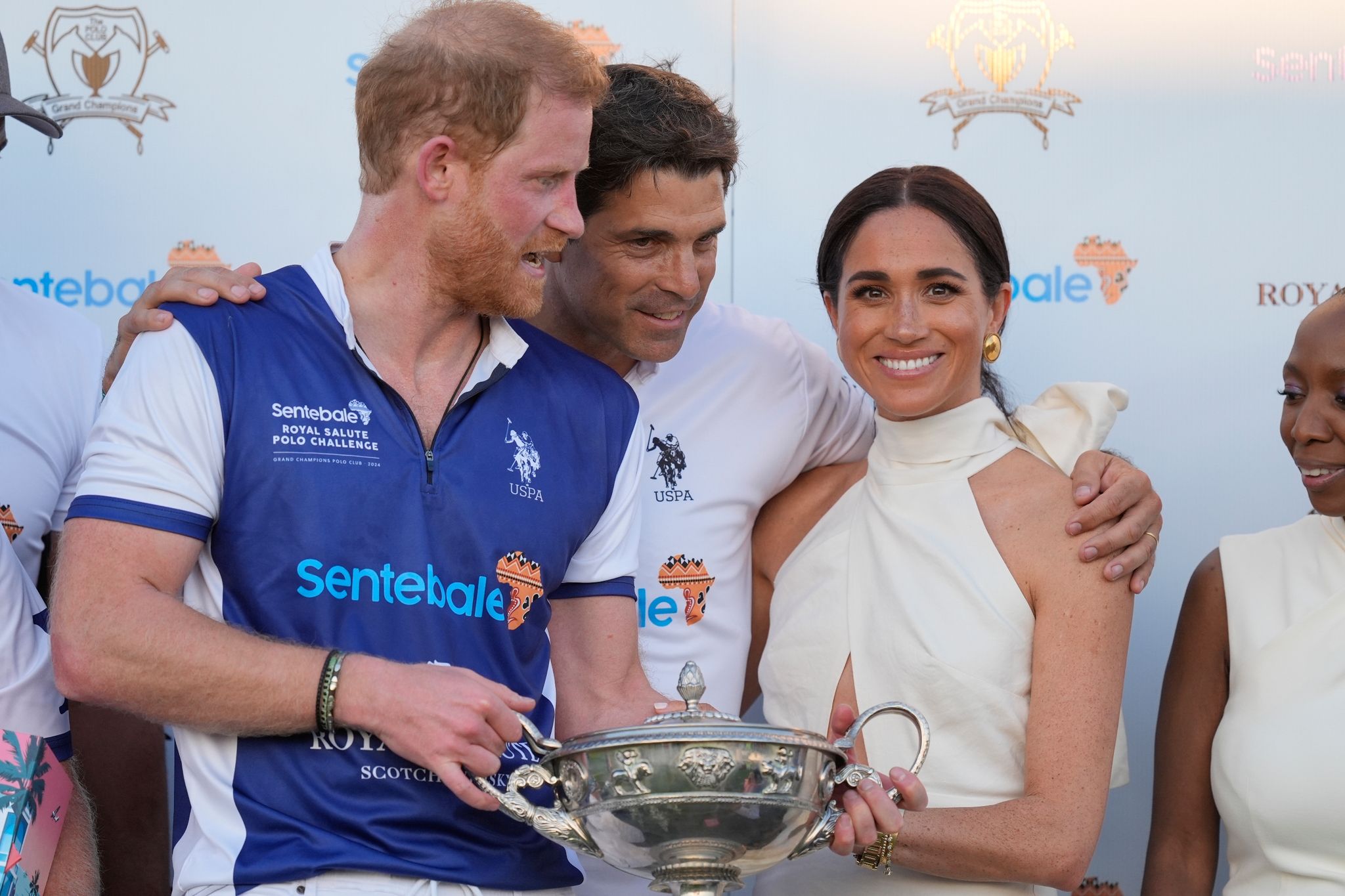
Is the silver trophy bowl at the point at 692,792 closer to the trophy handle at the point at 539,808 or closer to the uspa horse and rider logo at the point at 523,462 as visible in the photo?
the trophy handle at the point at 539,808

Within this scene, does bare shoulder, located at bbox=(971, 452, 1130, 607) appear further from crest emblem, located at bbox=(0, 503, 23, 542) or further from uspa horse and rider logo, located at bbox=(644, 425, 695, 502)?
crest emblem, located at bbox=(0, 503, 23, 542)

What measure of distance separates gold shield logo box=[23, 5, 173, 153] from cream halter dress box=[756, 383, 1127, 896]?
1771 millimetres

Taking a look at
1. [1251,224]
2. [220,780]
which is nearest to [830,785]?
[220,780]

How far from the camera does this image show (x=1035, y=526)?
8.87ft

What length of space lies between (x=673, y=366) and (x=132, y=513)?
4.16ft

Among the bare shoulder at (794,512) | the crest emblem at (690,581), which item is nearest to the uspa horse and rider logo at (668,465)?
the crest emblem at (690,581)

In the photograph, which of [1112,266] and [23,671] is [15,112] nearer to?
[23,671]

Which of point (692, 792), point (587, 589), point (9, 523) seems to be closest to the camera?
point (692, 792)

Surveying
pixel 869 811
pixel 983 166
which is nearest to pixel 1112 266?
pixel 983 166

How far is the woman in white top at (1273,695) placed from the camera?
2.62 meters

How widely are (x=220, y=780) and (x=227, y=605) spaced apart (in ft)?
0.76

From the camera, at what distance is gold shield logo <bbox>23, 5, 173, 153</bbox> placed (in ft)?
11.5

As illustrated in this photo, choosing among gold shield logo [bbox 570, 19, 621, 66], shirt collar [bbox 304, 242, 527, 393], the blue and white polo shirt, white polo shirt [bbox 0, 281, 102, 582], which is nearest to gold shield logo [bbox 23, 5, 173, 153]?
white polo shirt [bbox 0, 281, 102, 582]

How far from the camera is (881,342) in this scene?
2.82m
